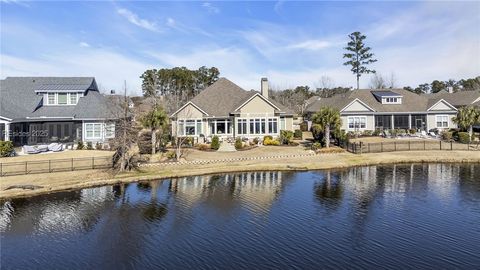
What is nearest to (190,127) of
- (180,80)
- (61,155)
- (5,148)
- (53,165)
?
(61,155)

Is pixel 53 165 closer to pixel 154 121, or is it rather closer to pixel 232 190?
pixel 154 121

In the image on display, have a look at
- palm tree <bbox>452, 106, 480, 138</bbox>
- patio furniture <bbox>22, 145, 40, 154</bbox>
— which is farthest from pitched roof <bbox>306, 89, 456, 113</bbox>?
patio furniture <bbox>22, 145, 40, 154</bbox>

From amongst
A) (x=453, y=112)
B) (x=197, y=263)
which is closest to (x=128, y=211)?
(x=197, y=263)

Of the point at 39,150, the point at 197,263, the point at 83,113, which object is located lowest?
the point at 197,263

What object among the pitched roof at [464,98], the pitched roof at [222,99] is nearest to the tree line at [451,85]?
the pitched roof at [464,98]

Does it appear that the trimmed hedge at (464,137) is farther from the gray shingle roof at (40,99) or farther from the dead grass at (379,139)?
the gray shingle roof at (40,99)

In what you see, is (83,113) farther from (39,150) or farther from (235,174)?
(235,174)
